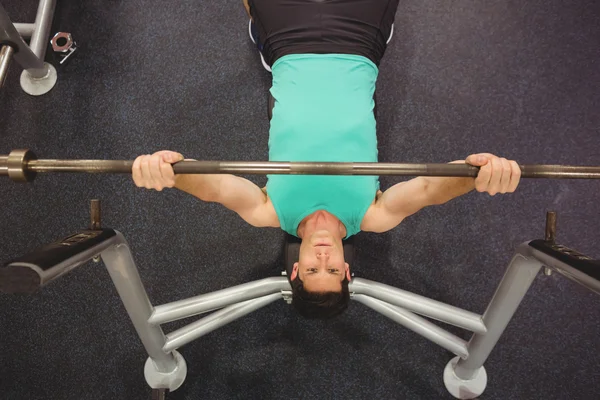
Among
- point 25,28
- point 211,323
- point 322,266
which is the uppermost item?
point 25,28

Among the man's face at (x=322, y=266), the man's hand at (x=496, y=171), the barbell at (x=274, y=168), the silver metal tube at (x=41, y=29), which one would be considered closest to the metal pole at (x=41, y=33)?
the silver metal tube at (x=41, y=29)

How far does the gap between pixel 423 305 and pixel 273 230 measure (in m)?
0.77

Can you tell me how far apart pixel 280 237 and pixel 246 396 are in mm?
706

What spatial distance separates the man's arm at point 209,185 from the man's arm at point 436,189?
15.1 inches

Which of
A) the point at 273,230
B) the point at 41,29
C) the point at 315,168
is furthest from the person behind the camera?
the point at 41,29

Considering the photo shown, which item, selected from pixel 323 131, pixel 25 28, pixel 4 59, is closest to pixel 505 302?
pixel 323 131

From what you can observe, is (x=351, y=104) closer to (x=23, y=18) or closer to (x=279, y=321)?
(x=279, y=321)

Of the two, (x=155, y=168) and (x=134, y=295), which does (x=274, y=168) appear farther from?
(x=134, y=295)

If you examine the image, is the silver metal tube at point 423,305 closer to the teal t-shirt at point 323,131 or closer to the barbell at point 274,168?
the teal t-shirt at point 323,131

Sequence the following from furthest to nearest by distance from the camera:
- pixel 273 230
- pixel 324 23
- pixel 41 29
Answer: pixel 41 29, pixel 273 230, pixel 324 23

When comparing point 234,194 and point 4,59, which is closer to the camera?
point 234,194

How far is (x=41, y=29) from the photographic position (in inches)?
86.6

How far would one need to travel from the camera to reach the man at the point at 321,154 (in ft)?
4.78

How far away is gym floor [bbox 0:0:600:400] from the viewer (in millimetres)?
1945
